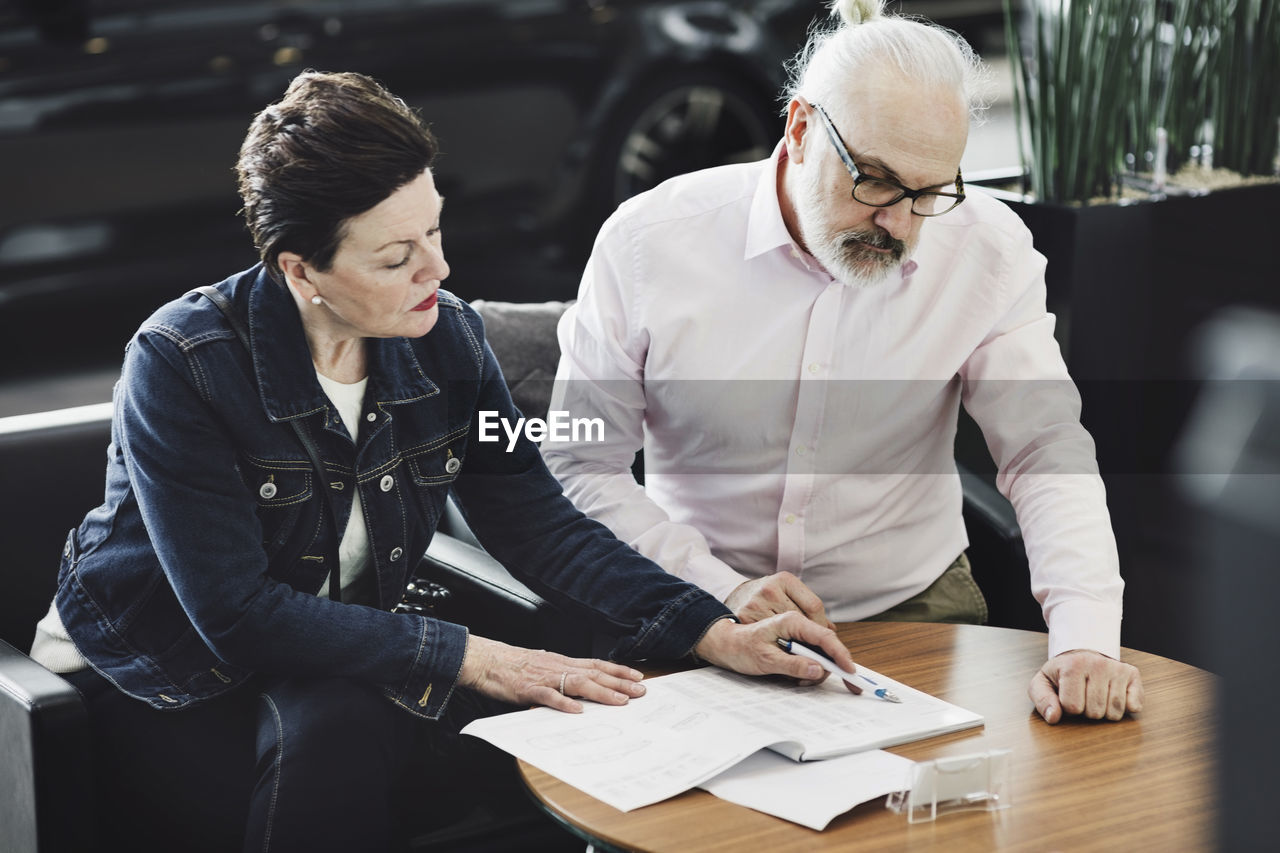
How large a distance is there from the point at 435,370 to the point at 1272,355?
1.55 meters

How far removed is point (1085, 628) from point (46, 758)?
1218 mm

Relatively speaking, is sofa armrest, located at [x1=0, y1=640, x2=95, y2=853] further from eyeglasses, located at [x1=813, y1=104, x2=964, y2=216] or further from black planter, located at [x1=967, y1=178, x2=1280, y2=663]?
black planter, located at [x1=967, y1=178, x2=1280, y2=663]

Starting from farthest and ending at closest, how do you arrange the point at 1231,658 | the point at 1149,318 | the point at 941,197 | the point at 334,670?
the point at 1149,318 → the point at 941,197 → the point at 334,670 → the point at 1231,658

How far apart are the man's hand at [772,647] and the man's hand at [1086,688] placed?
0.71ft

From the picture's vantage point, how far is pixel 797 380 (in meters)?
2.05

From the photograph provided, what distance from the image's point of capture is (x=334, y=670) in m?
1.60

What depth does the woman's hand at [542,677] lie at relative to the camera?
1539mm

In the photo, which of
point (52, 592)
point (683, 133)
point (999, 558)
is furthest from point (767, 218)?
point (683, 133)

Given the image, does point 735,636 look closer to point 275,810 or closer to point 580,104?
point 275,810

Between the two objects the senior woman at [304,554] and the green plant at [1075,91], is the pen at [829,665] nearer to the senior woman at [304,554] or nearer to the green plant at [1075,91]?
the senior woman at [304,554]

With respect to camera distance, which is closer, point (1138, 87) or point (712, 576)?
point (712, 576)

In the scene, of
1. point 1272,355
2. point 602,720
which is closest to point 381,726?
point 602,720

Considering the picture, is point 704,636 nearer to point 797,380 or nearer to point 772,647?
point 772,647

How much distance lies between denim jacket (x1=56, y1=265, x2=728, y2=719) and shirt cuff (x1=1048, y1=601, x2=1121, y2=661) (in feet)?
1.37
